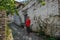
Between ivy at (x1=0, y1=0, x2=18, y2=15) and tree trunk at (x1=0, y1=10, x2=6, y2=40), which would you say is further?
tree trunk at (x1=0, y1=10, x2=6, y2=40)

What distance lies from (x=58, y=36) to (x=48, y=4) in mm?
2031

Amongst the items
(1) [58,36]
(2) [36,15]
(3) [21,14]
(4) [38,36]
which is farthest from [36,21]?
(3) [21,14]

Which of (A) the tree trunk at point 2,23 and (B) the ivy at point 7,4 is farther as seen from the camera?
(A) the tree trunk at point 2,23

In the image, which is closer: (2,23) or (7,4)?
(7,4)

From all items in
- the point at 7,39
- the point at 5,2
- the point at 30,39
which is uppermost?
the point at 5,2

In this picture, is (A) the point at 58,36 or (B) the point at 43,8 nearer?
(A) the point at 58,36

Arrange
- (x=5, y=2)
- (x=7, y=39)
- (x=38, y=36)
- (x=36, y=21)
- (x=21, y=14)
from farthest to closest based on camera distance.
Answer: (x=21, y=14) < (x=36, y=21) < (x=38, y=36) < (x=7, y=39) < (x=5, y=2)

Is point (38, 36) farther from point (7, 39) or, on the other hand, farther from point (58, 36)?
point (7, 39)

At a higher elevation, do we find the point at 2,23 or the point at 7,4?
the point at 7,4

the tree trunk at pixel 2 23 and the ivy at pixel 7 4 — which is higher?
the ivy at pixel 7 4

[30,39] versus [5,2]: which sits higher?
[5,2]

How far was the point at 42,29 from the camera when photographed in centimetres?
1549

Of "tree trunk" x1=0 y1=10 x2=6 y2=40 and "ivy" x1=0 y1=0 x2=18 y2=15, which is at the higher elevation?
"ivy" x1=0 y1=0 x2=18 y2=15

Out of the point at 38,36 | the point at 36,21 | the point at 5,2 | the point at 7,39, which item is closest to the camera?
the point at 5,2
